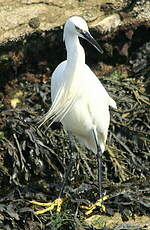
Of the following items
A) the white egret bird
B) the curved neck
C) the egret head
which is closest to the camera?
the egret head

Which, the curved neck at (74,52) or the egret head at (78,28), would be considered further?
Result: the curved neck at (74,52)

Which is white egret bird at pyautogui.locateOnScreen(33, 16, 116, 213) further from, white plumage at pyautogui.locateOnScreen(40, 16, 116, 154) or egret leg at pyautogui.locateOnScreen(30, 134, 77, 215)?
egret leg at pyautogui.locateOnScreen(30, 134, 77, 215)

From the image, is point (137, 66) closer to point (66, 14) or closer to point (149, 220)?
point (66, 14)

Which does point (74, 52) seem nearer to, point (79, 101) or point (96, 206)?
point (79, 101)

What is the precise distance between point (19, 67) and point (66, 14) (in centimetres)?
70

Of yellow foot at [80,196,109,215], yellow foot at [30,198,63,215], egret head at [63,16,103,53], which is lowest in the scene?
yellow foot at [80,196,109,215]

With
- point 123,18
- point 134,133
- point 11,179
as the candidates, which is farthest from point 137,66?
point 11,179

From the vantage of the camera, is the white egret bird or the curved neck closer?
the curved neck

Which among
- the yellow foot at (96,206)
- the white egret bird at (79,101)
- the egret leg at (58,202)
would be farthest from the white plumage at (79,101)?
the yellow foot at (96,206)

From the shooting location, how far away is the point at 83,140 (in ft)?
15.8

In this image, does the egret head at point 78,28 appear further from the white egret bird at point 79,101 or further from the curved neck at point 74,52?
the white egret bird at point 79,101

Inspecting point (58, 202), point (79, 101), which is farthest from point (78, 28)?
point (58, 202)

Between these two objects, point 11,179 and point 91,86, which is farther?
point 11,179

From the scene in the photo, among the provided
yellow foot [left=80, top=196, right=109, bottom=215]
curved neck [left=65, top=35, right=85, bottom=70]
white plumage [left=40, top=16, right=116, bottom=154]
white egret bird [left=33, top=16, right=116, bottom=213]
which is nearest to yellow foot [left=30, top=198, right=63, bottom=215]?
yellow foot [left=80, top=196, right=109, bottom=215]
